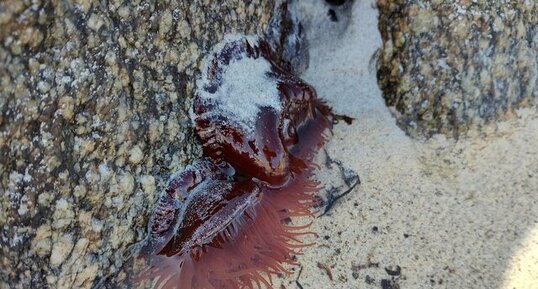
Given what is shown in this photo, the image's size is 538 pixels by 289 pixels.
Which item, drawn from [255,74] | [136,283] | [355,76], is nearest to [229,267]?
[136,283]

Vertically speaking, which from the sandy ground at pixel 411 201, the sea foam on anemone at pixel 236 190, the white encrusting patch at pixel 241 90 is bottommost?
the sandy ground at pixel 411 201

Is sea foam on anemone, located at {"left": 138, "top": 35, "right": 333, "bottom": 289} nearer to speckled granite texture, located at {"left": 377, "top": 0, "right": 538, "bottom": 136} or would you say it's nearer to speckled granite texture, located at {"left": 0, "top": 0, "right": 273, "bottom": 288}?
speckled granite texture, located at {"left": 0, "top": 0, "right": 273, "bottom": 288}

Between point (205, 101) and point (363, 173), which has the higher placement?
point (205, 101)

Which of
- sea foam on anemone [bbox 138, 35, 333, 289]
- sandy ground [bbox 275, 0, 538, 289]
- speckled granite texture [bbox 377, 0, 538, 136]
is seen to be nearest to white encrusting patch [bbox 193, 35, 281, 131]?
sea foam on anemone [bbox 138, 35, 333, 289]

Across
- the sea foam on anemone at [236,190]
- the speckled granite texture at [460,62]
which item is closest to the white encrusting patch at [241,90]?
the sea foam on anemone at [236,190]

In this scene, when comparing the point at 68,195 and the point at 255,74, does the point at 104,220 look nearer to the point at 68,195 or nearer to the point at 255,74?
the point at 68,195

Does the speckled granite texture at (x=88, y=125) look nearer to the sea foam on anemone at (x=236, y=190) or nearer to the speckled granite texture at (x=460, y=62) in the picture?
the sea foam on anemone at (x=236, y=190)

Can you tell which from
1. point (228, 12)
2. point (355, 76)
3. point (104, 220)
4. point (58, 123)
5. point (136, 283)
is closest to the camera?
point (58, 123)

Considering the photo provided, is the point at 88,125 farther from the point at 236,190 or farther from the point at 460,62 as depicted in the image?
the point at 460,62
